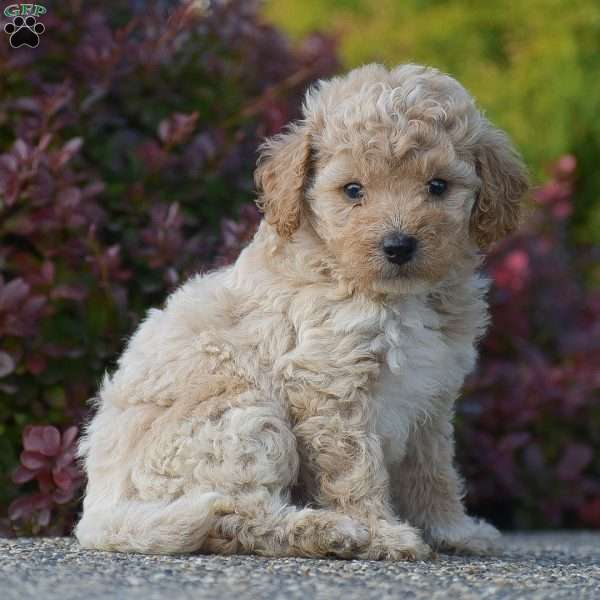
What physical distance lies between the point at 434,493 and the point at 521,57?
6.78 m

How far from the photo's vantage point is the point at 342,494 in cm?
545

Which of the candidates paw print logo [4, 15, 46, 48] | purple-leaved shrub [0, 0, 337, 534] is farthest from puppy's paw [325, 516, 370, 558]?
paw print logo [4, 15, 46, 48]

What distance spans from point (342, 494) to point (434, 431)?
2.54 feet

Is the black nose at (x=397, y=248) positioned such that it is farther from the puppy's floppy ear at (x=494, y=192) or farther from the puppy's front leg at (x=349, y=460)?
the puppy's front leg at (x=349, y=460)

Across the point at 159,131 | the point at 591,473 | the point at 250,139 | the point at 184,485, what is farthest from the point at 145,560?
the point at 591,473

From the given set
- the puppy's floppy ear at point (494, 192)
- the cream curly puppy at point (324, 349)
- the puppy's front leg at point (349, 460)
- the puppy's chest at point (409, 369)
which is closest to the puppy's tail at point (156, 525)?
the cream curly puppy at point (324, 349)

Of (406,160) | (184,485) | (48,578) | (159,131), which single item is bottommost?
(48,578)

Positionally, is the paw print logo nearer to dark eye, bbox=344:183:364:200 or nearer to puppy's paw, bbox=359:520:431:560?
dark eye, bbox=344:183:364:200

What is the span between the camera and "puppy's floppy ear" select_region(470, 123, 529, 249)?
5758mm

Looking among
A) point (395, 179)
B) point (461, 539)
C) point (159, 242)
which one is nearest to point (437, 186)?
point (395, 179)

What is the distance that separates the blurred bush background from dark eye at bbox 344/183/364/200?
1475 millimetres

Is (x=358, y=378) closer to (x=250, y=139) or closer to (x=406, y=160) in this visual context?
(x=406, y=160)

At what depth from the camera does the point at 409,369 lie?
5559mm
